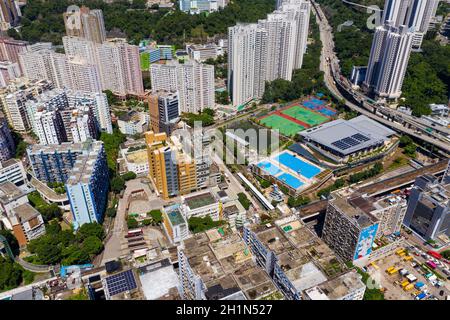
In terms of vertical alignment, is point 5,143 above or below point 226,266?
below

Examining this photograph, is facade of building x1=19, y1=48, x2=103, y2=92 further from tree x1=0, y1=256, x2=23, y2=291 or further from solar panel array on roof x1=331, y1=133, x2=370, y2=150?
solar panel array on roof x1=331, y1=133, x2=370, y2=150

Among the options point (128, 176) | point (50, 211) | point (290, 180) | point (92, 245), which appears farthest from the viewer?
point (290, 180)

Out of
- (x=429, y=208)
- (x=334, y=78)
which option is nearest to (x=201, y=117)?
(x=334, y=78)

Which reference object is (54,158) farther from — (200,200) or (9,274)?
(200,200)

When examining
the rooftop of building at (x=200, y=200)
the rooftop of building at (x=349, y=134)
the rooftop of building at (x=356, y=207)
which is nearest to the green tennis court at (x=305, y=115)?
the rooftop of building at (x=349, y=134)

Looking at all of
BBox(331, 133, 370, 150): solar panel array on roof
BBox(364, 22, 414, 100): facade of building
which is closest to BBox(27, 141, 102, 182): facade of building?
BBox(331, 133, 370, 150): solar panel array on roof

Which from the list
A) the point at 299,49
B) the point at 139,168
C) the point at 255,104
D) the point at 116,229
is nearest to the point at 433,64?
the point at 299,49

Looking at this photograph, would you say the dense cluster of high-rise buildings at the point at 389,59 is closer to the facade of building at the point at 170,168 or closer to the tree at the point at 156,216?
the facade of building at the point at 170,168

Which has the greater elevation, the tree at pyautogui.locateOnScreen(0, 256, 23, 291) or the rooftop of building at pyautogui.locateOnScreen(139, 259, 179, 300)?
the rooftop of building at pyautogui.locateOnScreen(139, 259, 179, 300)
